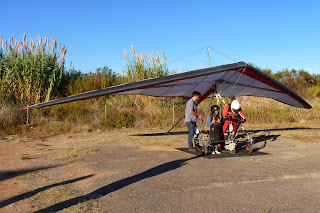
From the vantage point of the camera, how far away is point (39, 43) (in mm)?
18781

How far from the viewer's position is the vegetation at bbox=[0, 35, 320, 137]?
51.5 ft

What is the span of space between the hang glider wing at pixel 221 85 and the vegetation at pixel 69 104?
16.8ft

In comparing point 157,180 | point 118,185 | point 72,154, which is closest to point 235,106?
point 157,180

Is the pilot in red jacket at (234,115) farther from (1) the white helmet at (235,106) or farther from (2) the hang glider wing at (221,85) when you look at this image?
(2) the hang glider wing at (221,85)

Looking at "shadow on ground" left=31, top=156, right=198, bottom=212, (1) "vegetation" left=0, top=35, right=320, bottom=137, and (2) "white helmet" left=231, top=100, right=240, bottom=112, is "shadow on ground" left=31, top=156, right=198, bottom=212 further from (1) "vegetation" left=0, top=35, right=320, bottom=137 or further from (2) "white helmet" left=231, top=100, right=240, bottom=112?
(1) "vegetation" left=0, top=35, right=320, bottom=137

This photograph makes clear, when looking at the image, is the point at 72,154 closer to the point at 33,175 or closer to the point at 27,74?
the point at 33,175

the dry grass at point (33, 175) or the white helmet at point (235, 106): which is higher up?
the white helmet at point (235, 106)

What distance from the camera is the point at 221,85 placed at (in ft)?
40.8

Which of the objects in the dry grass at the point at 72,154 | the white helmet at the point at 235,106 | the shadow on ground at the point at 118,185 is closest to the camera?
the shadow on ground at the point at 118,185

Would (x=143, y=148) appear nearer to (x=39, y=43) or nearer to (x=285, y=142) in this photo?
(x=285, y=142)

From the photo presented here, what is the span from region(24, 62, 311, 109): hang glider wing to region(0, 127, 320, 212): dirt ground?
5.97 ft

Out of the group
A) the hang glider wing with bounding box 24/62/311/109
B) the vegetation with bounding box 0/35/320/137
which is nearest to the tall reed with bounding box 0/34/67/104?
the vegetation with bounding box 0/35/320/137

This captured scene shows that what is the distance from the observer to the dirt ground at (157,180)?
4.44 meters

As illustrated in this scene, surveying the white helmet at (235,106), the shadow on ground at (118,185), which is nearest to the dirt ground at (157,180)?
the shadow on ground at (118,185)
